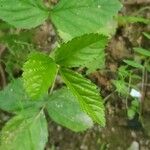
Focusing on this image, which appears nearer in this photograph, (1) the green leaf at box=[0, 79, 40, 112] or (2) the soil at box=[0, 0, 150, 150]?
(1) the green leaf at box=[0, 79, 40, 112]

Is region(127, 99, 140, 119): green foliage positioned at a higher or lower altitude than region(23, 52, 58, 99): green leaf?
lower

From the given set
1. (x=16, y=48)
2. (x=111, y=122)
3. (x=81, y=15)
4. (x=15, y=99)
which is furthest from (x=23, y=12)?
(x=111, y=122)

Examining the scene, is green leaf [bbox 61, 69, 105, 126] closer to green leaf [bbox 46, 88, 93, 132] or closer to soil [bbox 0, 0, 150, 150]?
green leaf [bbox 46, 88, 93, 132]

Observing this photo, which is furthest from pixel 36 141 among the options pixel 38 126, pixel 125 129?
pixel 125 129

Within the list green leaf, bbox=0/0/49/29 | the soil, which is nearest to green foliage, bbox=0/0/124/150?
green leaf, bbox=0/0/49/29

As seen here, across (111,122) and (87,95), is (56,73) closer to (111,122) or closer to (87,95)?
(87,95)

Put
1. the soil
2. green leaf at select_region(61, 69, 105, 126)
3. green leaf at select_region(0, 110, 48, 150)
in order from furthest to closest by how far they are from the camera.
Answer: the soil, green leaf at select_region(0, 110, 48, 150), green leaf at select_region(61, 69, 105, 126)

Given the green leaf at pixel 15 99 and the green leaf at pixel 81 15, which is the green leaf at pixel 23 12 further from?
the green leaf at pixel 15 99
